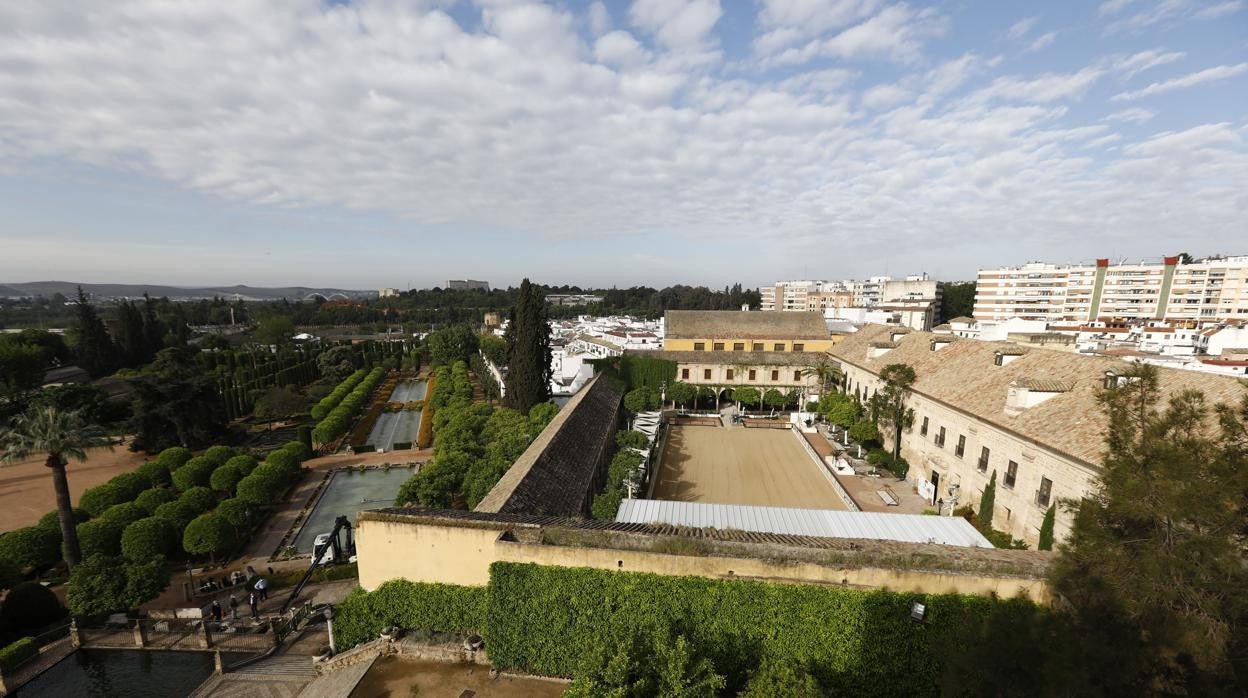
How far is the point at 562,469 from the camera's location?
21.4 meters

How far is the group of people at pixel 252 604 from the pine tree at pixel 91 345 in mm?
74031

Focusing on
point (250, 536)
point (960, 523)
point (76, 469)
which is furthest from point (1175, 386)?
point (76, 469)

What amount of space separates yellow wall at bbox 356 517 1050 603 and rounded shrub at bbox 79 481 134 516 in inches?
762

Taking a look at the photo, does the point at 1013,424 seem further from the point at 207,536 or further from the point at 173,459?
the point at 173,459

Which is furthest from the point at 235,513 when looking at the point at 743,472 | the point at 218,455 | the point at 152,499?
the point at 743,472

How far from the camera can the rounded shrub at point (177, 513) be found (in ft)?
68.1

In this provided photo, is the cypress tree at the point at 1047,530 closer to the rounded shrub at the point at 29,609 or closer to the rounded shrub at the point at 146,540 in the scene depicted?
the rounded shrub at the point at 146,540

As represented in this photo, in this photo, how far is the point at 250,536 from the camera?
22953 millimetres

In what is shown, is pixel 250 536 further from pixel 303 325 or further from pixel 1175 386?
pixel 303 325

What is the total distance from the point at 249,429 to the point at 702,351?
143 ft

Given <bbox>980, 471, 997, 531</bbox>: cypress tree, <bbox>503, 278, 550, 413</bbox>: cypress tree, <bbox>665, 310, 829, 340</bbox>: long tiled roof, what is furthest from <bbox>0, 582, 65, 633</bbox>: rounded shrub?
<bbox>665, 310, 829, 340</bbox>: long tiled roof

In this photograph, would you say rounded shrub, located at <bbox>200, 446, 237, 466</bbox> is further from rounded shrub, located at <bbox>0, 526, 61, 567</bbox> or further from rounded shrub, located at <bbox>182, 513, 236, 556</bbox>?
rounded shrub, located at <bbox>182, 513, 236, 556</bbox>

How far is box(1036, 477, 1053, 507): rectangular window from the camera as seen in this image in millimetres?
17828

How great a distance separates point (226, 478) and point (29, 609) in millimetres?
9458
